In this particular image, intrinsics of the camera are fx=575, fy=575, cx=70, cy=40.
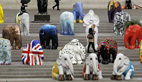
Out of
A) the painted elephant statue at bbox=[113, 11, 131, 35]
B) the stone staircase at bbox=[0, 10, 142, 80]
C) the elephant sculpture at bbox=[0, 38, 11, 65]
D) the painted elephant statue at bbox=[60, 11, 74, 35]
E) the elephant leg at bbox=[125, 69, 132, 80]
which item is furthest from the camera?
the painted elephant statue at bbox=[113, 11, 131, 35]

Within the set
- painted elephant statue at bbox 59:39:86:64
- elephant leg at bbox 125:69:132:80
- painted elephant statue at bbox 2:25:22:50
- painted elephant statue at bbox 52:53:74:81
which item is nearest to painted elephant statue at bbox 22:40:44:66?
painted elephant statue at bbox 59:39:86:64

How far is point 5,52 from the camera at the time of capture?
22.3 metres

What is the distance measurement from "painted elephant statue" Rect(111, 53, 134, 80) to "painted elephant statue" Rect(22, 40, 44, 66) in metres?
3.01

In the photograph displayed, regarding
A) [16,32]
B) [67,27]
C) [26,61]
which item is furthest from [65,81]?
[67,27]

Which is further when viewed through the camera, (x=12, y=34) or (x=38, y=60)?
(x=12, y=34)

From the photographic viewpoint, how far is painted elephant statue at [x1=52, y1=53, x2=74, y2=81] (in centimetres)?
2086

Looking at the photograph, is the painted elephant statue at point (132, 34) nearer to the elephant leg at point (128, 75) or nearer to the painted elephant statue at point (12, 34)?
the elephant leg at point (128, 75)

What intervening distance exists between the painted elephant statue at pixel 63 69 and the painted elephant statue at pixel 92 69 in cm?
56

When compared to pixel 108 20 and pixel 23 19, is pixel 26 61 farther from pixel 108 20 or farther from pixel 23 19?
pixel 108 20

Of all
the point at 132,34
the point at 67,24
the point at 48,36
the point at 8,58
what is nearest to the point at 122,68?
the point at 132,34

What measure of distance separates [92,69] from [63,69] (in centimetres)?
107

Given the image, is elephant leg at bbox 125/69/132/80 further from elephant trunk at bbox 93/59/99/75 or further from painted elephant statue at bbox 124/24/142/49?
painted elephant statue at bbox 124/24/142/49

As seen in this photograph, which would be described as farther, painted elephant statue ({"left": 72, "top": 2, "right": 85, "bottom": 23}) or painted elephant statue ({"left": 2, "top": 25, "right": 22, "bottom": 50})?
painted elephant statue ({"left": 72, "top": 2, "right": 85, "bottom": 23})

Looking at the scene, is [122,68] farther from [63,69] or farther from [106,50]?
[63,69]
